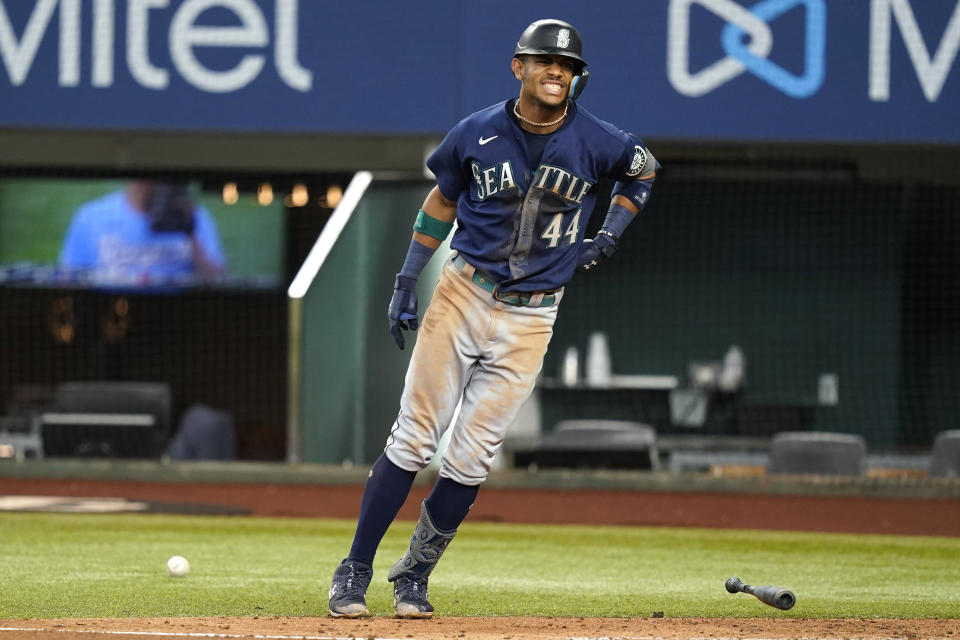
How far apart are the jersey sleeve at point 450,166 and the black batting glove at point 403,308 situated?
0.29 m

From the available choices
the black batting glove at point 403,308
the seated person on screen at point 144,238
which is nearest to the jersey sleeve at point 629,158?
the black batting glove at point 403,308

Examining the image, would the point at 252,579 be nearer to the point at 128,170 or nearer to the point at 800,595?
the point at 800,595

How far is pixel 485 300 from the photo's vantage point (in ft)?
13.7

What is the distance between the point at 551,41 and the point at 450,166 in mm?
472

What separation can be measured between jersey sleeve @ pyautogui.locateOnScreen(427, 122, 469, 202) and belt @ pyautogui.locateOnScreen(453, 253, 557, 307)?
0.70ft

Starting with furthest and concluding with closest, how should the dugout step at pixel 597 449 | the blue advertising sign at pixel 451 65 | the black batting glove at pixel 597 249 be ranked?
1. the blue advertising sign at pixel 451 65
2. the dugout step at pixel 597 449
3. the black batting glove at pixel 597 249

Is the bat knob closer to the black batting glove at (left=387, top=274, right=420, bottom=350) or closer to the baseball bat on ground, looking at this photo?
the baseball bat on ground

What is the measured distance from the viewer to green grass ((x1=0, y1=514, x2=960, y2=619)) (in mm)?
4582

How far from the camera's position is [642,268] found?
14211mm

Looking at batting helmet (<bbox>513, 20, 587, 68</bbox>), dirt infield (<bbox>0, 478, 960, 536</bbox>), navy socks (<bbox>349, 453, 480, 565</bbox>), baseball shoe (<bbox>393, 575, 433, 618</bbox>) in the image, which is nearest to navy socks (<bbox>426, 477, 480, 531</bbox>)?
navy socks (<bbox>349, 453, 480, 565</bbox>)

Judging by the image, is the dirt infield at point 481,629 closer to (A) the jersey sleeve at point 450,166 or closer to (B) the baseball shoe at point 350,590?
(B) the baseball shoe at point 350,590

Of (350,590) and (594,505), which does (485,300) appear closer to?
(350,590)

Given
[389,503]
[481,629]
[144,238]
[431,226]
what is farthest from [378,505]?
[144,238]

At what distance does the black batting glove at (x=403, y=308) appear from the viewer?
14.0 ft
